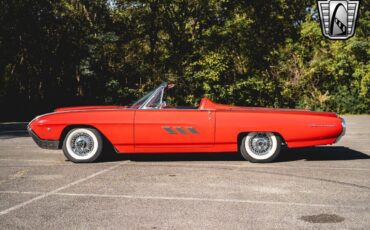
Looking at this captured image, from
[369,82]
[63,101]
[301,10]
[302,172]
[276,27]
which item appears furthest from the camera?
[301,10]

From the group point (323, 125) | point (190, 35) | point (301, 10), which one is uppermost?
point (301, 10)

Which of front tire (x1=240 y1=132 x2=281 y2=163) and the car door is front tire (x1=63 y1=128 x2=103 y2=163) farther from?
front tire (x1=240 y1=132 x2=281 y2=163)

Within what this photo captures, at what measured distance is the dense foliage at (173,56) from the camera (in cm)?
2288

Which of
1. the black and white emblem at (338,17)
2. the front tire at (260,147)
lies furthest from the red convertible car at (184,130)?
the black and white emblem at (338,17)

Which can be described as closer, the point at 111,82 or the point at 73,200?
the point at 73,200

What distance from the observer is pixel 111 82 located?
23656 mm

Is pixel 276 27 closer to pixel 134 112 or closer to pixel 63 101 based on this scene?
pixel 63 101

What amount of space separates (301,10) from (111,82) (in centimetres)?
1502

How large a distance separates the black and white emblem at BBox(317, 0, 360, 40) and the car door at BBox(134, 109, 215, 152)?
16835mm

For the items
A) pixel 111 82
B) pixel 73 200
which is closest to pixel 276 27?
pixel 111 82

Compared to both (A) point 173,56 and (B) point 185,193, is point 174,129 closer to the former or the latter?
(B) point 185,193

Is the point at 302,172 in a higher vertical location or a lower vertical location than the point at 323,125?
lower

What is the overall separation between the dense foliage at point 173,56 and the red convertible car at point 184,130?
1470 centimetres

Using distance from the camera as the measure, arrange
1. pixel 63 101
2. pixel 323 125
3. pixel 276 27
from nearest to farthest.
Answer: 1. pixel 323 125
2. pixel 63 101
3. pixel 276 27
